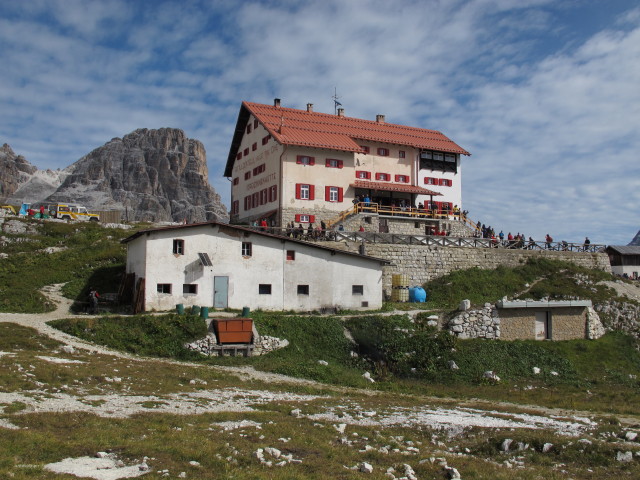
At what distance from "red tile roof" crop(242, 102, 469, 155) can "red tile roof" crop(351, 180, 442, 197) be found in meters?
3.21

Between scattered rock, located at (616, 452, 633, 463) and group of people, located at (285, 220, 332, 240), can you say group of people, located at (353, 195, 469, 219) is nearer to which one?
group of people, located at (285, 220, 332, 240)

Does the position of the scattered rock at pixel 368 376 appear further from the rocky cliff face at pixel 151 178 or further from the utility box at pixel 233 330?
the rocky cliff face at pixel 151 178

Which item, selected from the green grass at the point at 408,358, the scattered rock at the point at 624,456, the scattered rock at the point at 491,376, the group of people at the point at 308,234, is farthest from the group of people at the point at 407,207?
the scattered rock at the point at 624,456

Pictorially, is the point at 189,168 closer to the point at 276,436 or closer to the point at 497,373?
the point at 497,373

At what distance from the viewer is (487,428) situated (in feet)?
52.5

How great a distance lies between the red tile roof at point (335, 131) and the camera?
53216 millimetres

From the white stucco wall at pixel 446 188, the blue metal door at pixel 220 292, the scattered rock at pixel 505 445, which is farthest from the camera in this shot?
the white stucco wall at pixel 446 188

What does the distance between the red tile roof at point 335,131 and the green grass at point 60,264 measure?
58.2ft

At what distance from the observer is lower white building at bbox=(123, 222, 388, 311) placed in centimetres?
3322

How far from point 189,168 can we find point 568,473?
17671 centimetres

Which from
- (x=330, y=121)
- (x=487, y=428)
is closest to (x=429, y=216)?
(x=330, y=121)

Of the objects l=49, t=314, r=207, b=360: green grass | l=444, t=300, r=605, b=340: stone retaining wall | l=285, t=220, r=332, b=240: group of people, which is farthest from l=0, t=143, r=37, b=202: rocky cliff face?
l=444, t=300, r=605, b=340: stone retaining wall

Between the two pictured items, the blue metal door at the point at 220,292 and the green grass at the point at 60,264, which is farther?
the green grass at the point at 60,264

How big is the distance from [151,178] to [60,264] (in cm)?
13366
